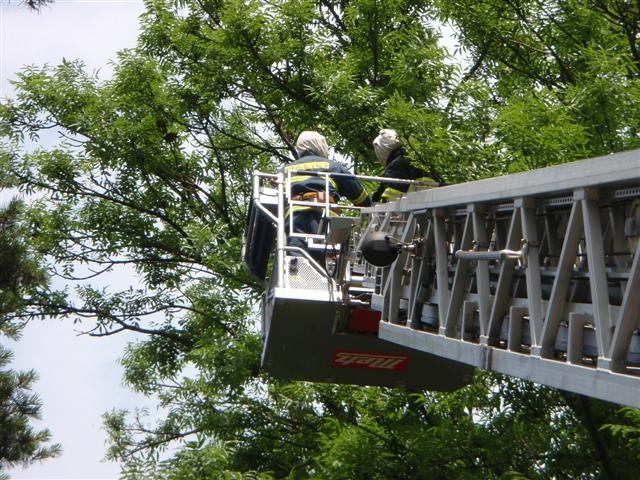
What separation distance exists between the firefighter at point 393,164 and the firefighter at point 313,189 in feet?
0.96

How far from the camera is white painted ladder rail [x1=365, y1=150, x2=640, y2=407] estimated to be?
5.21 meters

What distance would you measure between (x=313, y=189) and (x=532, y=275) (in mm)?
3389

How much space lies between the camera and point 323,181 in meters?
9.29

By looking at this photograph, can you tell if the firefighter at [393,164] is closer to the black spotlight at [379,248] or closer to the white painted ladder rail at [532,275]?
the white painted ladder rail at [532,275]

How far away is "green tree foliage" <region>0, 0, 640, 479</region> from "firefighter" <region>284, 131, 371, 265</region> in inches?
58.7

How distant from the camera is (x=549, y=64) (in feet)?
41.9

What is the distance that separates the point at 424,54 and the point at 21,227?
4473 millimetres

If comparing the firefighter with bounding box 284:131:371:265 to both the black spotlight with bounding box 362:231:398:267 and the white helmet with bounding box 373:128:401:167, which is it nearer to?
the white helmet with bounding box 373:128:401:167

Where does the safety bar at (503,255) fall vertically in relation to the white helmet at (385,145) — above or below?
below

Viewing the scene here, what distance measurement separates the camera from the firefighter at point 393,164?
9750 mm

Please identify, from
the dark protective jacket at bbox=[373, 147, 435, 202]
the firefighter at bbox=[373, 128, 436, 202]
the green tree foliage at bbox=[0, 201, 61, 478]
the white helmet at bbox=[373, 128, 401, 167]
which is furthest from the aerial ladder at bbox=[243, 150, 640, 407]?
the green tree foliage at bbox=[0, 201, 61, 478]

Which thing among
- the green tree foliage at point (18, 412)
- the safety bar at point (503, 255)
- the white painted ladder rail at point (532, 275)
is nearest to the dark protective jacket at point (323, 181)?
the white painted ladder rail at point (532, 275)

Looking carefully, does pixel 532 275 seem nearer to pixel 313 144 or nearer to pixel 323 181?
pixel 323 181

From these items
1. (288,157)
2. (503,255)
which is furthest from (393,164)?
(288,157)
